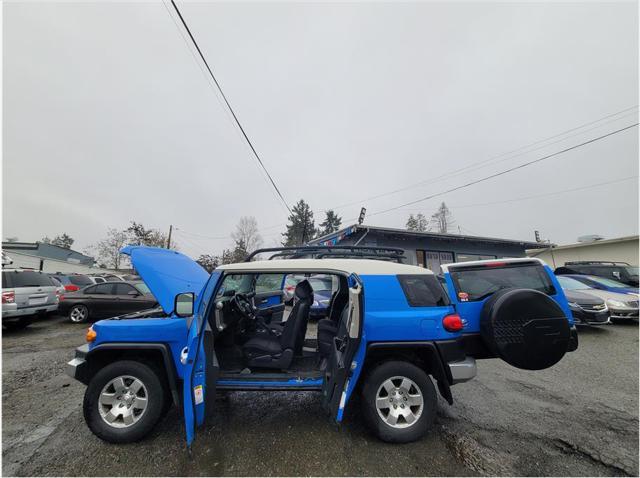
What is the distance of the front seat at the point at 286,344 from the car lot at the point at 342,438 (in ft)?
2.02

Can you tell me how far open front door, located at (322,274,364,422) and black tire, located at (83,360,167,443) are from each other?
1.68 m

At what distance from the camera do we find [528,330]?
288 centimetres

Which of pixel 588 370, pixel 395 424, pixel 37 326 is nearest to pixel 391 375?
pixel 395 424

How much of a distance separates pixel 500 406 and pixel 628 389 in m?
2.19

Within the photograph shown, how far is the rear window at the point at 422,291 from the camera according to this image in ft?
9.58

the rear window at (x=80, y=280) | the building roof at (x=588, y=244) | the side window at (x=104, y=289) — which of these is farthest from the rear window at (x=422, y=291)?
the building roof at (x=588, y=244)

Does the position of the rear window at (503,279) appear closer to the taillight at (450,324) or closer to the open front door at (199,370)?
the taillight at (450,324)

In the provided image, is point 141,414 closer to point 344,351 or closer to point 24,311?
point 344,351

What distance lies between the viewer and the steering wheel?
3.70 meters

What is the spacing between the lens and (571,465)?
95.3 inches

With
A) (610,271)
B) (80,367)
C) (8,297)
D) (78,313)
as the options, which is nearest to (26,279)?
(8,297)

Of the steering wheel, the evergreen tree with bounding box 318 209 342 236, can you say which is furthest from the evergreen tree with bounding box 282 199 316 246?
the steering wheel

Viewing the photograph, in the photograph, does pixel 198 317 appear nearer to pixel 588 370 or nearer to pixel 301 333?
pixel 301 333

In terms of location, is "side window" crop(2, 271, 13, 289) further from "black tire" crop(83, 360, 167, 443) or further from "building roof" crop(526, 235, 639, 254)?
"building roof" crop(526, 235, 639, 254)
